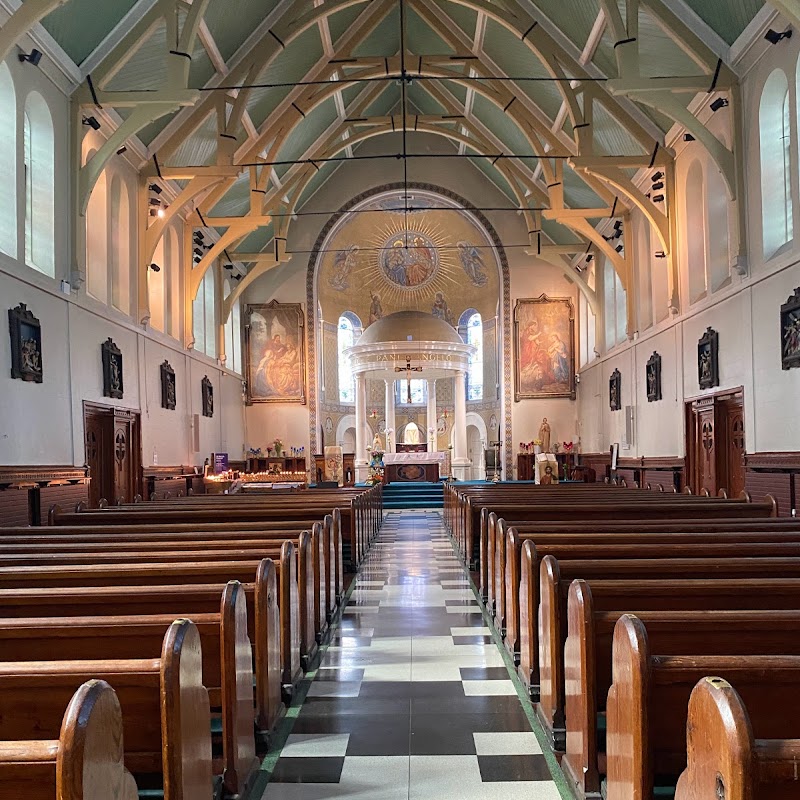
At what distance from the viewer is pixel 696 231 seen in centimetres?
1424

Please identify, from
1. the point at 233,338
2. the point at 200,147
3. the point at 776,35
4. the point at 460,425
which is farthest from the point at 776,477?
the point at 233,338

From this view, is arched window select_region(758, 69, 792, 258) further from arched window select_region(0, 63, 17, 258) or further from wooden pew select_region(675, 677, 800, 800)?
wooden pew select_region(675, 677, 800, 800)

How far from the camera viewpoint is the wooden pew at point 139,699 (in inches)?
91.3

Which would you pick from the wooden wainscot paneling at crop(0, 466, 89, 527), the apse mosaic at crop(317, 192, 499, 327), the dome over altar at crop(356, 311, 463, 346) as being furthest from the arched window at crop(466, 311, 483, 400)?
the wooden wainscot paneling at crop(0, 466, 89, 527)

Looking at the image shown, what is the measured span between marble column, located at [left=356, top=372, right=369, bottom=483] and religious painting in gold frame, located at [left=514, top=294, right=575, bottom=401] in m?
5.00

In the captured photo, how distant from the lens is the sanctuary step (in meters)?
20.6

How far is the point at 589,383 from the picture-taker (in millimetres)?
23453

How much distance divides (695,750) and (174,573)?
2930mm

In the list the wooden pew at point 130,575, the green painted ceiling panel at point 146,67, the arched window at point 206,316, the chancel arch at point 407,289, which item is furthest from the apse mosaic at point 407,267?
the wooden pew at point 130,575

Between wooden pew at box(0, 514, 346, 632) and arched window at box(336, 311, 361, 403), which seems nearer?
wooden pew at box(0, 514, 346, 632)

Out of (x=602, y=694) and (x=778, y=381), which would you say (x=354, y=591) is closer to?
(x=602, y=694)

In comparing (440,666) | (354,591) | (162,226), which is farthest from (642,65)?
(440,666)

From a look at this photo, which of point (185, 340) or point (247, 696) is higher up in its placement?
point (185, 340)

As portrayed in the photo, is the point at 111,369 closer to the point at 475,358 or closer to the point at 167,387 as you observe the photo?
the point at 167,387
